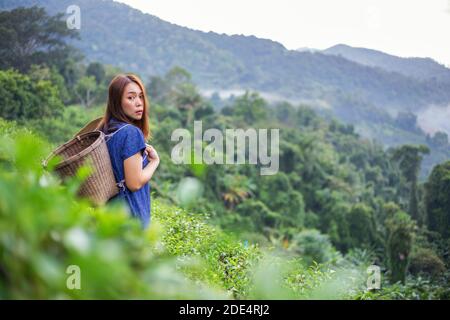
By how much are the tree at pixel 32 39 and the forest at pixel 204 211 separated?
2.5 inches

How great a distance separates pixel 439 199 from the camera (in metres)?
13.9

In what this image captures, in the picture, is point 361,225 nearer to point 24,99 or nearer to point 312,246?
point 312,246

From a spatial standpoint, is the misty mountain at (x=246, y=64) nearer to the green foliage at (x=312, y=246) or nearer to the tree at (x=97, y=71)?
the tree at (x=97, y=71)

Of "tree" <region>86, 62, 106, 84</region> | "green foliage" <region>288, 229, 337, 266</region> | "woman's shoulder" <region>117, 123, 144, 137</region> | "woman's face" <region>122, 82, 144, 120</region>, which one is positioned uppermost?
"tree" <region>86, 62, 106, 84</region>

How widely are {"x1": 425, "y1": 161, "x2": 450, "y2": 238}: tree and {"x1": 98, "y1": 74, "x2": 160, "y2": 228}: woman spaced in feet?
40.3

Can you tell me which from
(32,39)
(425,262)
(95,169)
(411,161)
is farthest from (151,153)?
(411,161)

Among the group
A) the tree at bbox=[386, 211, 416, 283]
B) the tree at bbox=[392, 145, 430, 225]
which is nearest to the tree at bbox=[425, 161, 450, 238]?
the tree at bbox=[386, 211, 416, 283]

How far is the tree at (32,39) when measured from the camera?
55.9 feet

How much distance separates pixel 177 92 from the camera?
2927cm

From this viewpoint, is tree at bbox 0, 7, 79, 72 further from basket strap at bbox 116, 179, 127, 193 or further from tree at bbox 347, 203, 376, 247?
basket strap at bbox 116, 179, 127, 193

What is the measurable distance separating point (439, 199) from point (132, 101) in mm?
13237

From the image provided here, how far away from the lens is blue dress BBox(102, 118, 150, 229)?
1.93 meters

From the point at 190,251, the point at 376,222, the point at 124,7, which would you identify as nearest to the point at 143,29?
the point at 124,7

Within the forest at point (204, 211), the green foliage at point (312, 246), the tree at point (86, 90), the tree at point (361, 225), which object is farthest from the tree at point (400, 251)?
the tree at point (86, 90)
